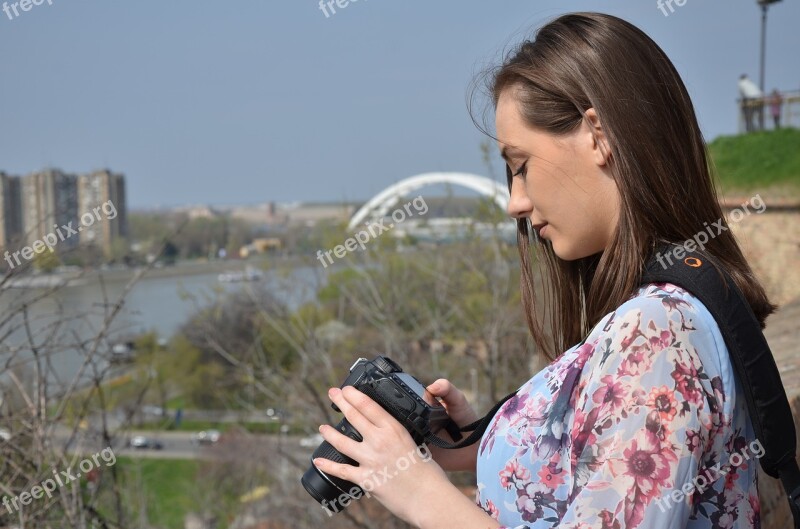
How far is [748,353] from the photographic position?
1.13 m

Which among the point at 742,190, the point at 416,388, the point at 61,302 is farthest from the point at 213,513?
the point at 416,388

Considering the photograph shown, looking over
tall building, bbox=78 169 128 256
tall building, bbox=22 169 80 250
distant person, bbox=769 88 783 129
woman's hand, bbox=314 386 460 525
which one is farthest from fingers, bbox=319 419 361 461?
distant person, bbox=769 88 783 129

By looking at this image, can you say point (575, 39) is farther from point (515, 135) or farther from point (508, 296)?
point (508, 296)

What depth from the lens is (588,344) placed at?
1183mm

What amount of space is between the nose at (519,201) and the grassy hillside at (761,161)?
10.4 m

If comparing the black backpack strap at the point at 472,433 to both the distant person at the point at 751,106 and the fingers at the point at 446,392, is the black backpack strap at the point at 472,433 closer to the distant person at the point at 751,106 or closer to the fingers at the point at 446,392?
the fingers at the point at 446,392

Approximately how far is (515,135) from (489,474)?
21.8 inches

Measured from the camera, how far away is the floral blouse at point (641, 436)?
104cm

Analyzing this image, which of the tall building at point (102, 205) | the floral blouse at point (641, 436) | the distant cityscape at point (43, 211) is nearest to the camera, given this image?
the floral blouse at point (641, 436)

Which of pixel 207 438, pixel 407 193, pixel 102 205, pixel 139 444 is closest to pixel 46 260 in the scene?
pixel 102 205

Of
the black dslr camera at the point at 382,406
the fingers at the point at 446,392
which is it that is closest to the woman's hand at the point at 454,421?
the fingers at the point at 446,392

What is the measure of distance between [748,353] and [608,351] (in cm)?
20

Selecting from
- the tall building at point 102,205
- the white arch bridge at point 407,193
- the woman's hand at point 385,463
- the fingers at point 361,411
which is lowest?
the white arch bridge at point 407,193

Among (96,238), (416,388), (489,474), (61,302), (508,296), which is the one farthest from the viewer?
(508,296)
